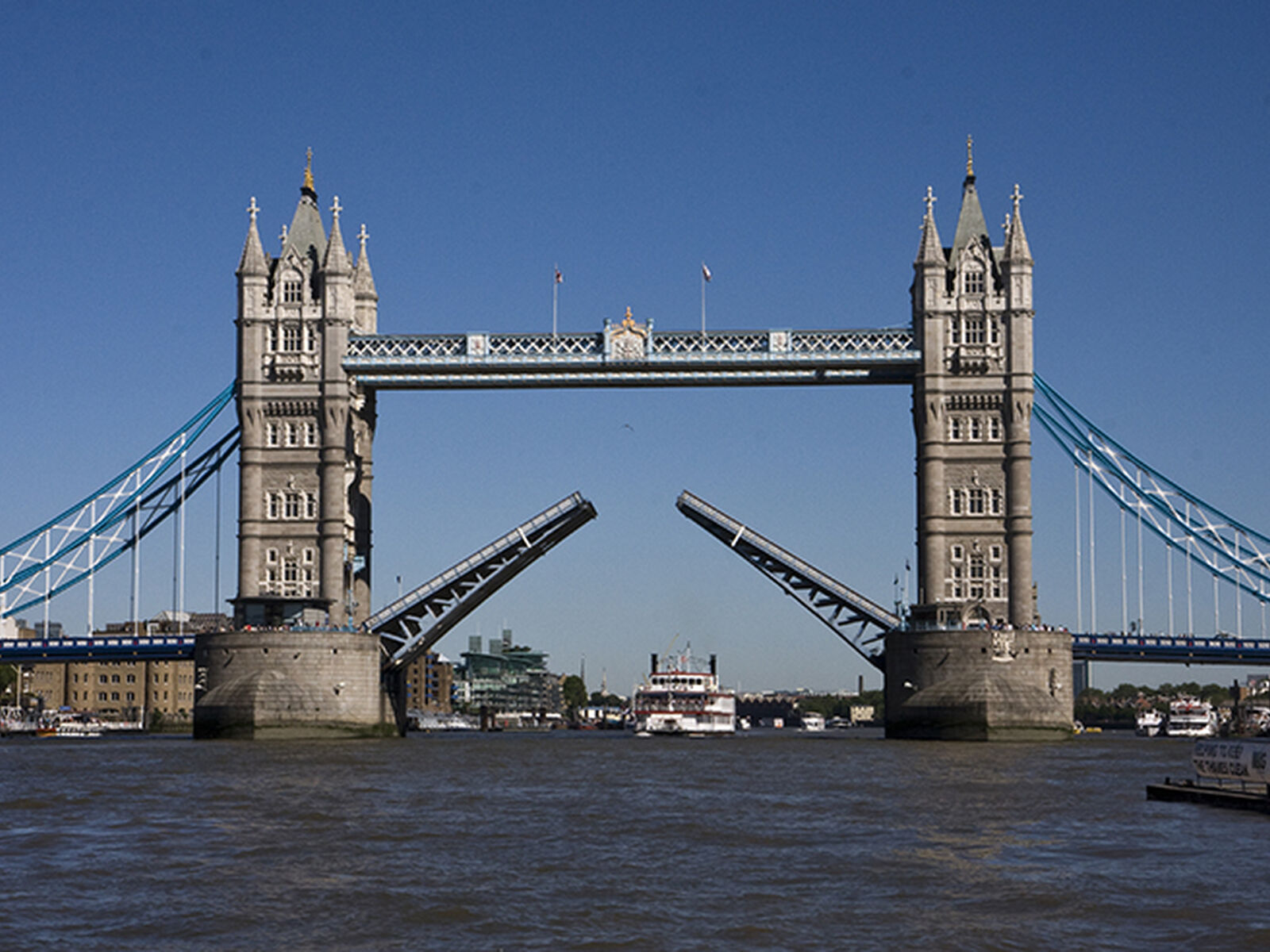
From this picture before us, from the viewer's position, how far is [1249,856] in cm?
2761

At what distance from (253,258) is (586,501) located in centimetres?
2059

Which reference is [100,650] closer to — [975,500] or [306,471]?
[306,471]

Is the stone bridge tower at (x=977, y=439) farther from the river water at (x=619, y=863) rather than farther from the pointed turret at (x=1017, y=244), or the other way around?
the river water at (x=619, y=863)

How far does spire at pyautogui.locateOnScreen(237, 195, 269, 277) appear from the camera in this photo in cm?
8181

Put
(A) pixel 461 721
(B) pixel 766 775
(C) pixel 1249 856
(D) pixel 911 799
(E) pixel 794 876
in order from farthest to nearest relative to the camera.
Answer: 1. (A) pixel 461 721
2. (B) pixel 766 775
3. (D) pixel 911 799
4. (C) pixel 1249 856
5. (E) pixel 794 876

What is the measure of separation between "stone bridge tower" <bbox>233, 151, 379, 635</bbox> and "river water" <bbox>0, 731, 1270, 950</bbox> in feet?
104

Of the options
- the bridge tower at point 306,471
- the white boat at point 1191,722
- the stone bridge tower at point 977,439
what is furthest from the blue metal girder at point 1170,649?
the bridge tower at point 306,471

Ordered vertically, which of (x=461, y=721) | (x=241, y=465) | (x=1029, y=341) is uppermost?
(x=1029, y=341)

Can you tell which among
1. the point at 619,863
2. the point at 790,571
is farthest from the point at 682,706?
the point at 619,863

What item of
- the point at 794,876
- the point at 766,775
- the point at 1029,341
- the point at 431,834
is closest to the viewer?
the point at 794,876

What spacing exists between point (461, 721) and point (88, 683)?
118ft

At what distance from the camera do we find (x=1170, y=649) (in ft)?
286

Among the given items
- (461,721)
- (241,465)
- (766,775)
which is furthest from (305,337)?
(461,721)

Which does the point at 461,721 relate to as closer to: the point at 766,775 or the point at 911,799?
the point at 766,775
